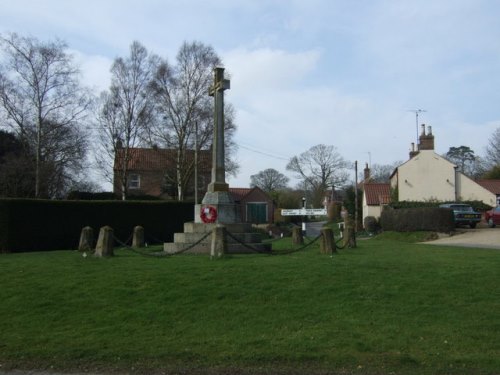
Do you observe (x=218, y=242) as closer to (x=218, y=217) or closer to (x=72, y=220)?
(x=218, y=217)

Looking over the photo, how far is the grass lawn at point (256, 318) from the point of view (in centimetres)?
622

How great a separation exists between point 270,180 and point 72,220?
2818 inches

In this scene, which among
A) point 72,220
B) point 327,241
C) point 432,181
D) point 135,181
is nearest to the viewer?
point 327,241

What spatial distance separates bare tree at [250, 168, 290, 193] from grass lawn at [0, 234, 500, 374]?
83355 millimetres

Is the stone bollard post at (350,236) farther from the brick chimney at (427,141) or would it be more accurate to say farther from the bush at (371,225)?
the brick chimney at (427,141)

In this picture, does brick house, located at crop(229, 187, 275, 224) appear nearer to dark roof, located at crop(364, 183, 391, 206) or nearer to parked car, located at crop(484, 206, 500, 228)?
dark roof, located at crop(364, 183, 391, 206)

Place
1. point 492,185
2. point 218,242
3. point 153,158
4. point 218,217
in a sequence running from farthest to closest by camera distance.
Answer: point 153,158
point 492,185
point 218,217
point 218,242

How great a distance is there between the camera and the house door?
62.2 m

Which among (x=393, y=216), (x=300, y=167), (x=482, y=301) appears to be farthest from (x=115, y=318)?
(x=300, y=167)

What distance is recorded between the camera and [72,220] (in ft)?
81.8

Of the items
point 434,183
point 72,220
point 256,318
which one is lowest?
point 256,318

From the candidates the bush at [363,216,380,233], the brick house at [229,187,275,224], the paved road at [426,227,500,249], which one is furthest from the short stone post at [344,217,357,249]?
the brick house at [229,187,275,224]

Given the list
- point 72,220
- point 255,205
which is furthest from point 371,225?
point 72,220

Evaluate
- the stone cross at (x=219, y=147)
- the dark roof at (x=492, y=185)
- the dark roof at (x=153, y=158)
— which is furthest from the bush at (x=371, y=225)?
the stone cross at (x=219, y=147)
